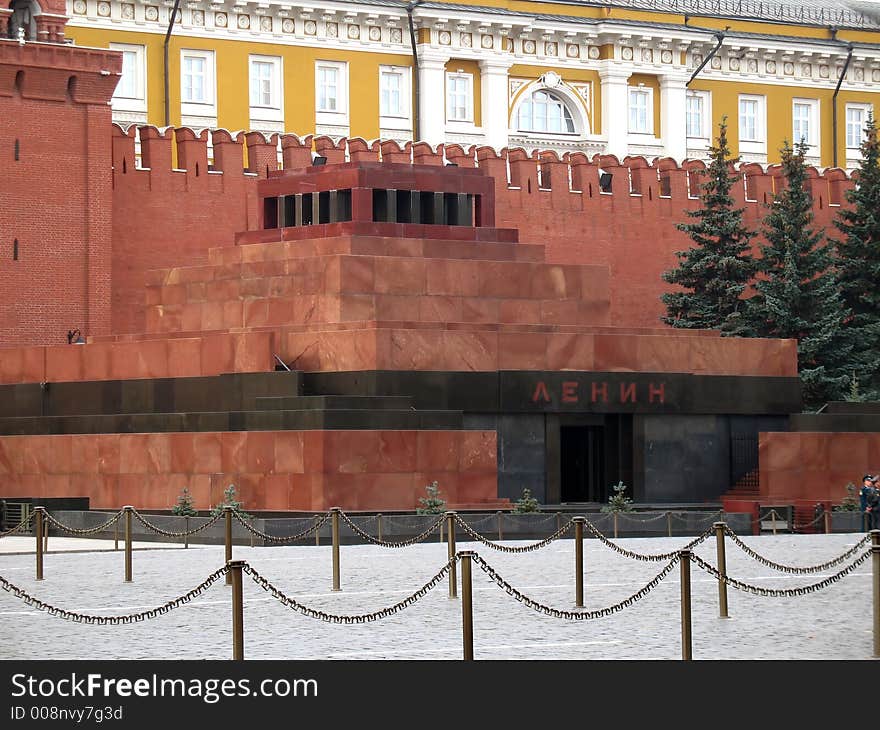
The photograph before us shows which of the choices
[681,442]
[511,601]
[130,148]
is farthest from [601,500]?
[511,601]

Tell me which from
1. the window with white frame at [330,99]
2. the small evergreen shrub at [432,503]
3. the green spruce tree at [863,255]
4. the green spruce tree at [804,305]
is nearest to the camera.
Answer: the small evergreen shrub at [432,503]

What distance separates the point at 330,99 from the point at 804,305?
13732 millimetres

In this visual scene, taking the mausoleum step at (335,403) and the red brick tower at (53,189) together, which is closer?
the mausoleum step at (335,403)

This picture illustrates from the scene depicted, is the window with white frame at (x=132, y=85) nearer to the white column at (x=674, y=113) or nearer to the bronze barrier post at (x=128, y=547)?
the white column at (x=674, y=113)

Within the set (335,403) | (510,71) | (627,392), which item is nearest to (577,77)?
(510,71)

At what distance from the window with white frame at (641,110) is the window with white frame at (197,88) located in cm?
943

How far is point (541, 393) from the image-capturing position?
26641mm

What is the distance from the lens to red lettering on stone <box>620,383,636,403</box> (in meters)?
27.2

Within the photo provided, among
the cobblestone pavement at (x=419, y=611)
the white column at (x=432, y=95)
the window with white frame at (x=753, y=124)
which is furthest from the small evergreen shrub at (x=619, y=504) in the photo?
the window with white frame at (x=753, y=124)

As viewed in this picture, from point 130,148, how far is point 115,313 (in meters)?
2.61

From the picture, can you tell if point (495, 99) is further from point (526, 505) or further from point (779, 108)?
point (526, 505)

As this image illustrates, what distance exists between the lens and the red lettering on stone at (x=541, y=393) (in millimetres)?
26594

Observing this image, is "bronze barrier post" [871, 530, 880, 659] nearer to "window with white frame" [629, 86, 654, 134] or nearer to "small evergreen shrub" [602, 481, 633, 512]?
"small evergreen shrub" [602, 481, 633, 512]
